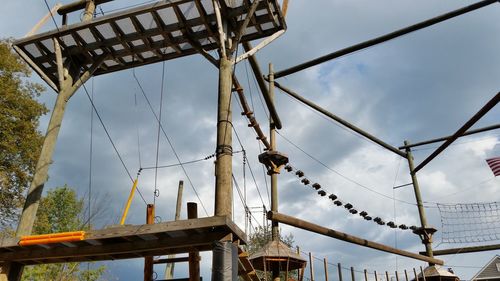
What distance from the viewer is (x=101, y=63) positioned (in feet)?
33.3

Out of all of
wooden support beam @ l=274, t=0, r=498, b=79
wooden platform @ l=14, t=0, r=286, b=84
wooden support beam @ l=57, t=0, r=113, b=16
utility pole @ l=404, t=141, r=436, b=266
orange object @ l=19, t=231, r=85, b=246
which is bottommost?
orange object @ l=19, t=231, r=85, b=246

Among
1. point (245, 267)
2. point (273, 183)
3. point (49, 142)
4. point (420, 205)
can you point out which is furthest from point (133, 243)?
point (420, 205)

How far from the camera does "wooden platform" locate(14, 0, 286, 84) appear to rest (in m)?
8.70

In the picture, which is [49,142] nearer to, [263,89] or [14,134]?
[263,89]

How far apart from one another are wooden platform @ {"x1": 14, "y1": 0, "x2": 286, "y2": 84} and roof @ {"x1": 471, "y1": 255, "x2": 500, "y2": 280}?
3464 centimetres

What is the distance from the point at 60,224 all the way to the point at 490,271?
35.9m

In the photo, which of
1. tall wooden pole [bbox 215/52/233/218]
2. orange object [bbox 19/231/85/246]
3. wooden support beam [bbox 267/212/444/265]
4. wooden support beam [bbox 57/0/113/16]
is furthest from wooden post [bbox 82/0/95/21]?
wooden support beam [bbox 267/212/444/265]

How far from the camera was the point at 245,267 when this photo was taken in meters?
8.60

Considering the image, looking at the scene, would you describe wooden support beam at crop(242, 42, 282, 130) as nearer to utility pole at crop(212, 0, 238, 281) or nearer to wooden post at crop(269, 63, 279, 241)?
wooden post at crop(269, 63, 279, 241)

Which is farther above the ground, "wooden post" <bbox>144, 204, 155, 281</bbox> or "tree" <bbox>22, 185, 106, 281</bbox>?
"tree" <bbox>22, 185, 106, 281</bbox>

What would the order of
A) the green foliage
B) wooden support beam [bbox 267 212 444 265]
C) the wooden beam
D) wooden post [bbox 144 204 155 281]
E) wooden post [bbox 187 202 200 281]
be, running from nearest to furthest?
wooden post [bbox 187 202 200 281], wooden post [bbox 144 204 155 281], wooden support beam [bbox 267 212 444 265], the wooden beam, the green foliage

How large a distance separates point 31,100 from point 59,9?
12413 millimetres

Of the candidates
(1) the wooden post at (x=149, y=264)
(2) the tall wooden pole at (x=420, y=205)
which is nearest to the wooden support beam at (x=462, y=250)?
(2) the tall wooden pole at (x=420, y=205)

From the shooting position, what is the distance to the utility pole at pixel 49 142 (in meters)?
7.68
